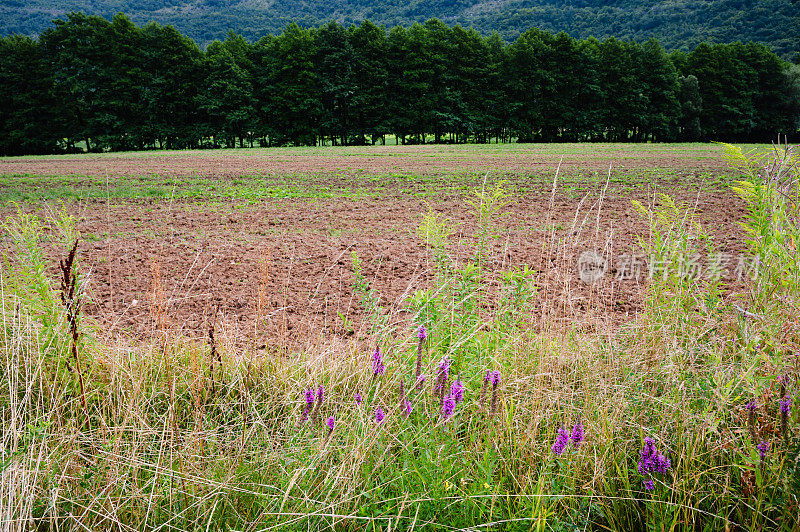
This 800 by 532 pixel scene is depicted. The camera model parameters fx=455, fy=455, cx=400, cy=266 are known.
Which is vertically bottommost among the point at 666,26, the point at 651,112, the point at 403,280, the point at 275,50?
the point at 403,280

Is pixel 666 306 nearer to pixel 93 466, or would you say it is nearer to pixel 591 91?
pixel 93 466

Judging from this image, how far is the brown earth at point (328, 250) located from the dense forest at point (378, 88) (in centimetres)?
3515

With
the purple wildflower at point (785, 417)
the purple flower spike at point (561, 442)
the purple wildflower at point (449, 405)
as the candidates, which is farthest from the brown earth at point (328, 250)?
the purple wildflower at point (785, 417)

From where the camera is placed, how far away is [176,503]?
82.2 inches

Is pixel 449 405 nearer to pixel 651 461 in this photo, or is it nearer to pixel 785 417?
pixel 651 461

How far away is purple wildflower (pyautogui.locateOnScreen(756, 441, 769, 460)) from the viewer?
1.84 metres

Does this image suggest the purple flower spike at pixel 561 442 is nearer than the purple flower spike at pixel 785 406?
No

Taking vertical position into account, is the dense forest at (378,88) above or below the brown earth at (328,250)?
above

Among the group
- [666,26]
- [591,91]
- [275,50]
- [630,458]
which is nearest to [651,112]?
[591,91]

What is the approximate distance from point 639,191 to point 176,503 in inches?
589

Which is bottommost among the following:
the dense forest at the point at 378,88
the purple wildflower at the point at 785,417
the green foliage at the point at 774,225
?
the purple wildflower at the point at 785,417

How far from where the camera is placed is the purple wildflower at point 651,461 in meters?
2.00

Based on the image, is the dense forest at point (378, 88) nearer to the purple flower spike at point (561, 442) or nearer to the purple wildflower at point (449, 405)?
the purple wildflower at point (449, 405)

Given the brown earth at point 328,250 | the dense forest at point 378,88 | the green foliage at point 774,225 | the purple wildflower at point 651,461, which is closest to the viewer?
the purple wildflower at point 651,461
